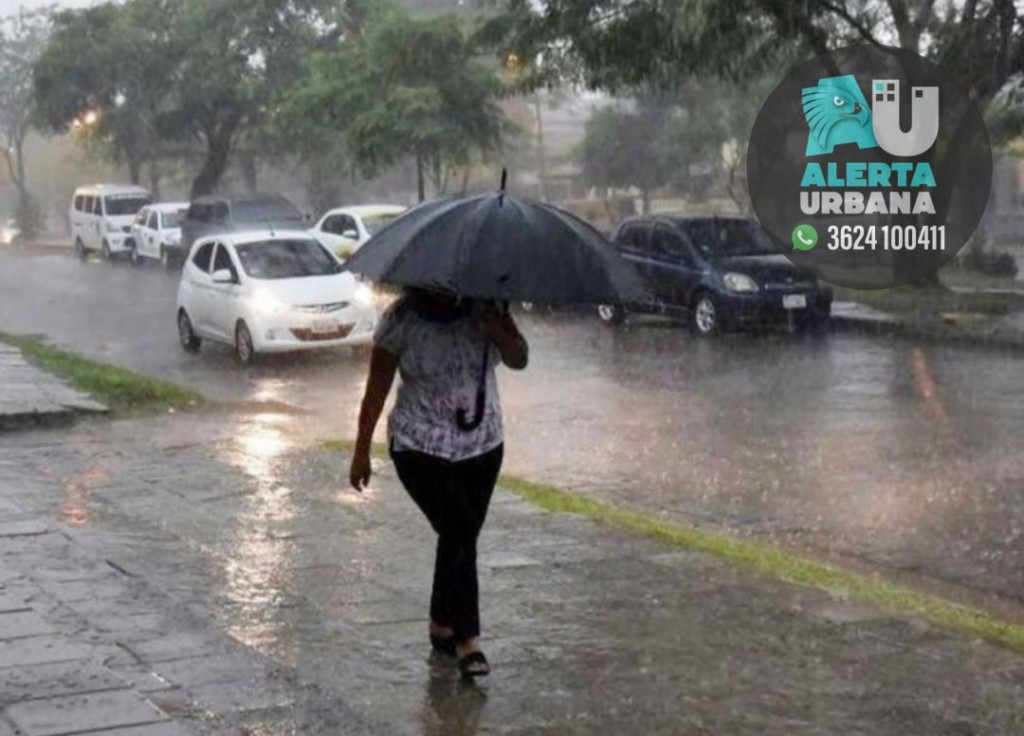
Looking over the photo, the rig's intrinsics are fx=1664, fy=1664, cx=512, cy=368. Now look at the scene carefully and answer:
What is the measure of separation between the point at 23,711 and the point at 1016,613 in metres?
4.59

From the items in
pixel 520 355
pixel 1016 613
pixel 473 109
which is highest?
pixel 473 109

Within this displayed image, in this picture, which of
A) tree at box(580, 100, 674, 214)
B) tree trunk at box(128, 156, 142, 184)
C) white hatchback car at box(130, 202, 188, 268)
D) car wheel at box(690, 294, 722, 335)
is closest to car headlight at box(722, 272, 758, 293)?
car wheel at box(690, 294, 722, 335)

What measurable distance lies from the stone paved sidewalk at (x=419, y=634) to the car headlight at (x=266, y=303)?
8.92 m

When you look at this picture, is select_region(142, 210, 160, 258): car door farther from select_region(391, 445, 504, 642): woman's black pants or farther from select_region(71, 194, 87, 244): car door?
select_region(391, 445, 504, 642): woman's black pants

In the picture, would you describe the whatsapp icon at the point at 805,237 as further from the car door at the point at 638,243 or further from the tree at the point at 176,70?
the tree at the point at 176,70

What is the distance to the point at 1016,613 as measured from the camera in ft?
25.6

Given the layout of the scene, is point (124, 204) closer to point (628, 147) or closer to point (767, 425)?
point (628, 147)

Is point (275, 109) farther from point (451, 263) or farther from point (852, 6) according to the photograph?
point (451, 263)

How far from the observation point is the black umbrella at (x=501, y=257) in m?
5.67

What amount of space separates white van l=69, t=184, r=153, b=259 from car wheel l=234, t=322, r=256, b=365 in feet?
84.0

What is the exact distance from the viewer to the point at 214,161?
49.5m

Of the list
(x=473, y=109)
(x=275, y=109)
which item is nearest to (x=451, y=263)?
(x=473, y=109)

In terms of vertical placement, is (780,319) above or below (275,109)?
below

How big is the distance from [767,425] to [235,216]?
25079 mm
